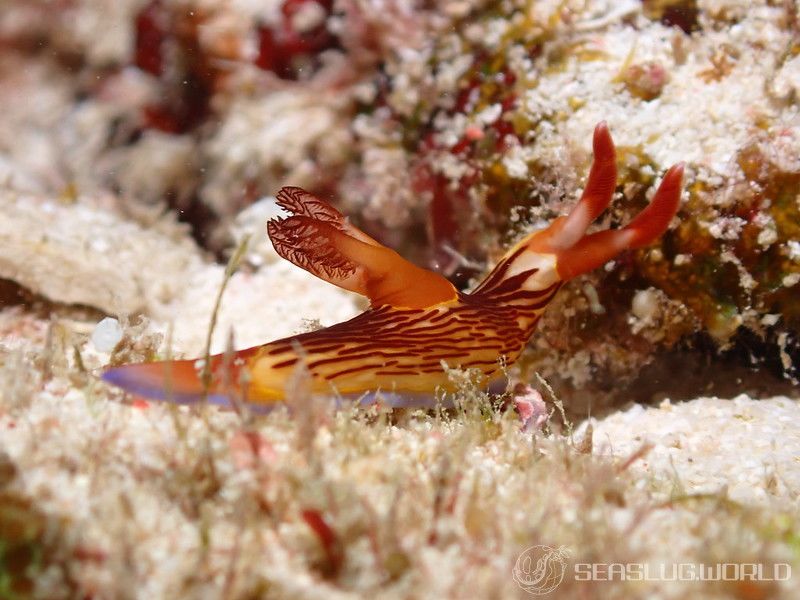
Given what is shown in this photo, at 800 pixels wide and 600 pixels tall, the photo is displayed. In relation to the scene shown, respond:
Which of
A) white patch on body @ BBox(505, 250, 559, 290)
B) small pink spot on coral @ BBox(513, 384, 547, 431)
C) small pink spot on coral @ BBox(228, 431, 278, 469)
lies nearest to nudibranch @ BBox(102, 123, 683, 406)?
white patch on body @ BBox(505, 250, 559, 290)

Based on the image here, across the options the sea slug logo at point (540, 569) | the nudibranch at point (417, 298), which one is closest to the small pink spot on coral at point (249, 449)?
the nudibranch at point (417, 298)

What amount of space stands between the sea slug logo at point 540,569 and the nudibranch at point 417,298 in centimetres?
108

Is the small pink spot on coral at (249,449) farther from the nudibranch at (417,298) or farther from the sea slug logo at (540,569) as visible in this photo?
the sea slug logo at (540,569)

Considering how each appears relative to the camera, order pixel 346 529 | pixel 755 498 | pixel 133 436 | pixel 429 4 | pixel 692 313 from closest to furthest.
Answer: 1. pixel 346 529
2. pixel 133 436
3. pixel 755 498
4. pixel 692 313
5. pixel 429 4

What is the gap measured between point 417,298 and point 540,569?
1.45 meters

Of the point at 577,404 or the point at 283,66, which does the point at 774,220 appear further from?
the point at 283,66

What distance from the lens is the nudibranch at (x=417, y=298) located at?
2517 mm

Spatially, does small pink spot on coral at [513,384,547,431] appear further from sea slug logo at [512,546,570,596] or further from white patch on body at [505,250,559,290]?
sea slug logo at [512,546,570,596]

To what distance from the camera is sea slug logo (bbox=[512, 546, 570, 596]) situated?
4.85ft

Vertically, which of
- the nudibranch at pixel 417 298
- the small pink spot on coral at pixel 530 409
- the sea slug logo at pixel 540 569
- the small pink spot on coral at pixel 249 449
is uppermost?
the nudibranch at pixel 417 298

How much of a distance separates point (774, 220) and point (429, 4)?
2617 mm

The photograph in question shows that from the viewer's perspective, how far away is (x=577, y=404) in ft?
12.4

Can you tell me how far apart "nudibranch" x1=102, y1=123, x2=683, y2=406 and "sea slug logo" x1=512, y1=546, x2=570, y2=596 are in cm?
108

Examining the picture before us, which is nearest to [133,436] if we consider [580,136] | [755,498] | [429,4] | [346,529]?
[346,529]
